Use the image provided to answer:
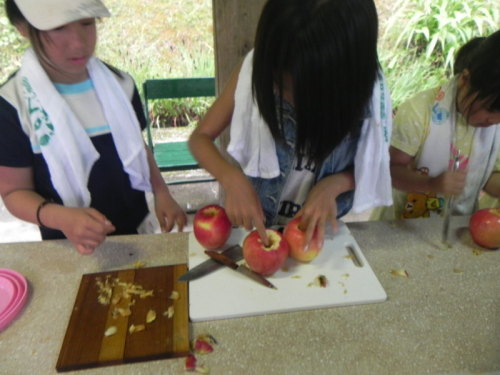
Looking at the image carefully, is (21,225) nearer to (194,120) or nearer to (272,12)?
(194,120)

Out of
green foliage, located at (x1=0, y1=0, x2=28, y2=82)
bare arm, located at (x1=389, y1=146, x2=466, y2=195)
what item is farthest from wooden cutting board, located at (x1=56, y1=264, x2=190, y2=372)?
green foliage, located at (x1=0, y1=0, x2=28, y2=82)

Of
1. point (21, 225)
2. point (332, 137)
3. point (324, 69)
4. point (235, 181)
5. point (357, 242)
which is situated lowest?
point (21, 225)

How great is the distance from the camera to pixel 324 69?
682mm

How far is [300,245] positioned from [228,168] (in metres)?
0.27

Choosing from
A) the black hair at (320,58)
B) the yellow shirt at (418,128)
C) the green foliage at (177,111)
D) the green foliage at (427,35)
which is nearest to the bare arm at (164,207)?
the black hair at (320,58)

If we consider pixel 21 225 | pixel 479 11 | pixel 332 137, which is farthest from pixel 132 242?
pixel 479 11

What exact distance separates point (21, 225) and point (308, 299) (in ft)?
7.79

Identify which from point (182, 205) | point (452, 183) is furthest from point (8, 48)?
point (452, 183)

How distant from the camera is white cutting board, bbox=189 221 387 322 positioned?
29.6 inches

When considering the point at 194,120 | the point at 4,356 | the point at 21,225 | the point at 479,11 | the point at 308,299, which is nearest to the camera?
the point at 4,356

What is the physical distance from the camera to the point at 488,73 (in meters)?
0.89

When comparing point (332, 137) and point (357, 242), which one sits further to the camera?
point (357, 242)

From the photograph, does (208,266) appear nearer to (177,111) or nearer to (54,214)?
(54,214)

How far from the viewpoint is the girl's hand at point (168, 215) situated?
3.48ft
